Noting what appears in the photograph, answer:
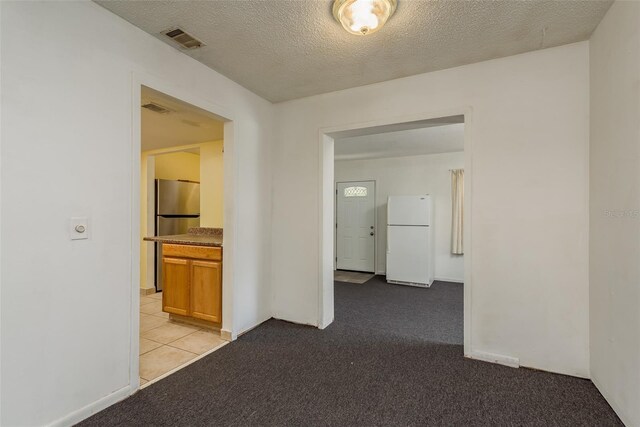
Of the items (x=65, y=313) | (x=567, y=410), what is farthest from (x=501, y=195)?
(x=65, y=313)

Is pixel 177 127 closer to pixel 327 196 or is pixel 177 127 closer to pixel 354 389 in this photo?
pixel 327 196

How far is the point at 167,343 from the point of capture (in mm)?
2850

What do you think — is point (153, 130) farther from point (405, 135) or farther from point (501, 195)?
point (501, 195)

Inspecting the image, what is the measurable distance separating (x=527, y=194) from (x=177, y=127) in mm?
3677

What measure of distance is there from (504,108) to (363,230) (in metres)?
4.20

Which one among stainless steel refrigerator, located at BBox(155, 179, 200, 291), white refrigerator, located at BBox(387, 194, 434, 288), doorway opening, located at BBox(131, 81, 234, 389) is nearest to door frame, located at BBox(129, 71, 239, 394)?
doorway opening, located at BBox(131, 81, 234, 389)

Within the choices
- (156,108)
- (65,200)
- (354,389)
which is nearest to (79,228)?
(65,200)

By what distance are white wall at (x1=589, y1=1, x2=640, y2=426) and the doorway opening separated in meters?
2.81

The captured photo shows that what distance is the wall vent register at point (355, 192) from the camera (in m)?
6.41

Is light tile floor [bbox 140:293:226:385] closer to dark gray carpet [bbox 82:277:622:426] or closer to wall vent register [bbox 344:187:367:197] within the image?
dark gray carpet [bbox 82:277:622:426]

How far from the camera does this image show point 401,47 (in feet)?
7.46

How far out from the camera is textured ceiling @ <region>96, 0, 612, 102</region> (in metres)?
1.83

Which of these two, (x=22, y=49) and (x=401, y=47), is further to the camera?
(x=401, y=47)

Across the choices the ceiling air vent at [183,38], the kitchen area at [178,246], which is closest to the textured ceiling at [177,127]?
the kitchen area at [178,246]
